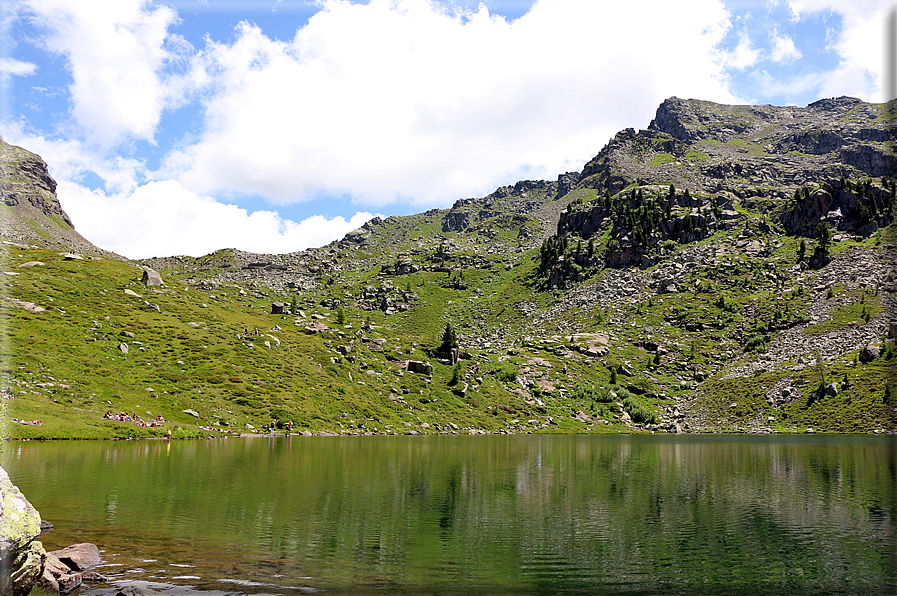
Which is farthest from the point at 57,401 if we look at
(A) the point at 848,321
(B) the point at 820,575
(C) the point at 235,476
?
(A) the point at 848,321

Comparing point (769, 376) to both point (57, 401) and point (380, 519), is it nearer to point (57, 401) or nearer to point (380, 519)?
point (380, 519)

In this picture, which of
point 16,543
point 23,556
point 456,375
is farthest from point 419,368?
point 16,543

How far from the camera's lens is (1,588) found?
13.7 meters

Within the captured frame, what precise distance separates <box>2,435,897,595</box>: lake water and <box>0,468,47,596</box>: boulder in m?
2.80

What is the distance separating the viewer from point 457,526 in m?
27.4

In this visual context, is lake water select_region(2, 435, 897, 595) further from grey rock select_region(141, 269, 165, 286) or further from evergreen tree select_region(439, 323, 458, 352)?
evergreen tree select_region(439, 323, 458, 352)

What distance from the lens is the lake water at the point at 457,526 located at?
19.1 meters

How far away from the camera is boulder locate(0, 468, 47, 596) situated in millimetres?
13711

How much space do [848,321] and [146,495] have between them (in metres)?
236

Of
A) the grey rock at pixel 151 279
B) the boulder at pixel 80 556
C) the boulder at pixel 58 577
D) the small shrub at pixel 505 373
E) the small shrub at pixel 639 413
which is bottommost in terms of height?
the small shrub at pixel 639 413

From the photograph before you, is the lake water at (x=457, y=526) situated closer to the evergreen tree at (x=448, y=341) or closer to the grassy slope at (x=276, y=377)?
the grassy slope at (x=276, y=377)

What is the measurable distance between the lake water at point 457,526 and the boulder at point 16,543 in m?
2.80

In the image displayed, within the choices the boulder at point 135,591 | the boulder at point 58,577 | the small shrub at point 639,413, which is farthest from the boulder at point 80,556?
the small shrub at point 639,413

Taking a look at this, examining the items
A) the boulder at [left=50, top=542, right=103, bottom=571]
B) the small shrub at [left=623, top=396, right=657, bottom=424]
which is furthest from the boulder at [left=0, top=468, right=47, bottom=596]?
the small shrub at [left=623, top=396, right=657, bottom=424]
